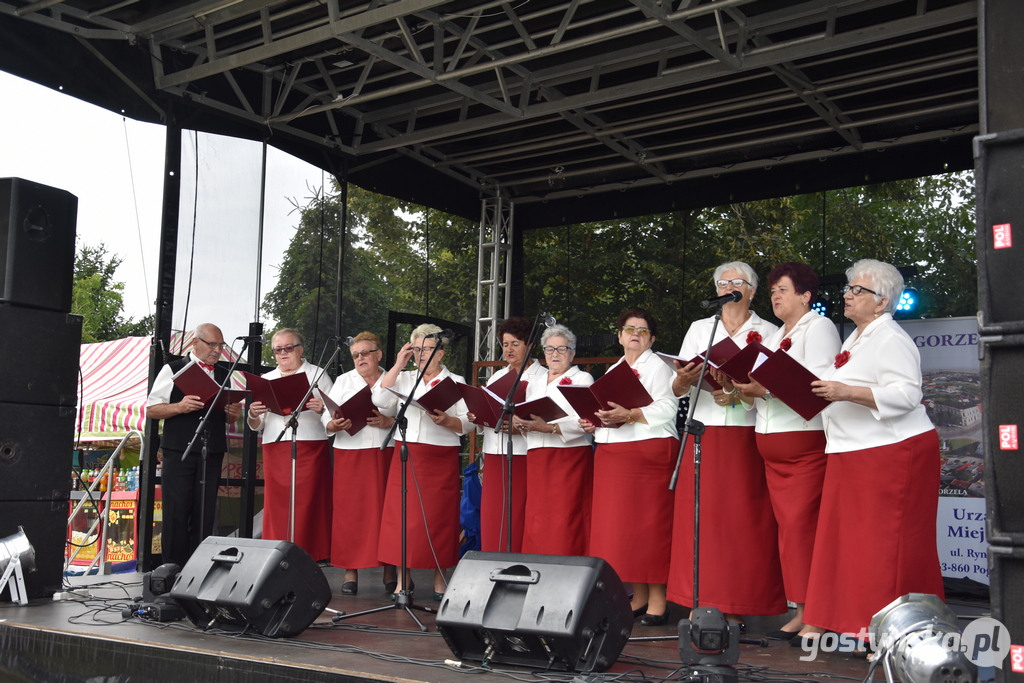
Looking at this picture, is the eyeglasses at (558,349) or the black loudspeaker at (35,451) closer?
the black loudspeaker at (35,451)

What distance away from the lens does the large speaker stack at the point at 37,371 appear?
482 centimetres

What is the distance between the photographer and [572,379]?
4.95m

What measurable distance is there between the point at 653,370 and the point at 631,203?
4348 mm

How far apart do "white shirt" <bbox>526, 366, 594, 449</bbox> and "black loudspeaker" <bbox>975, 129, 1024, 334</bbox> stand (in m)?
2.40

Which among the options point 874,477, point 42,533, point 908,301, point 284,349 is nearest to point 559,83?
point 284,349

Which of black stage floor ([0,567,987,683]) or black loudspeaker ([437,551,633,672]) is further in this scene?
black stage floor ([0,567,987,683])

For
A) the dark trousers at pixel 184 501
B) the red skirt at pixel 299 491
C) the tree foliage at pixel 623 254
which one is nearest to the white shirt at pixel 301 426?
the red skirt at pixel 299 491

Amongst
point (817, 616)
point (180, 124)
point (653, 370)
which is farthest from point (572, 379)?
point (180, 124)

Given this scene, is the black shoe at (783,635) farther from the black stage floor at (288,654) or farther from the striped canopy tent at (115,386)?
the striped canopy tent at (115,386)

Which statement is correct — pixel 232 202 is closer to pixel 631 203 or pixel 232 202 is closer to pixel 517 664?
pixel 631 203

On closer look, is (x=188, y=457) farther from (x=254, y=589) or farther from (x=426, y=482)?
(x=254, y=589)

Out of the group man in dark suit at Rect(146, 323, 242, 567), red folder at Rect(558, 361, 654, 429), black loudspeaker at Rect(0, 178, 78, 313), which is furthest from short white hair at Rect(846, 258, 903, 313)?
black loudspeaker at Rect(0, 178, 78, 313)

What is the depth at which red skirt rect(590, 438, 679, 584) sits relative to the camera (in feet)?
14.8

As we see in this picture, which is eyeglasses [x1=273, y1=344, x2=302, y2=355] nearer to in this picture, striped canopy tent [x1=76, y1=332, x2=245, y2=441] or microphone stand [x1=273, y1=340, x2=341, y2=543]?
microphone stand [x1=273, y1=340, x2=341, y2=543]
